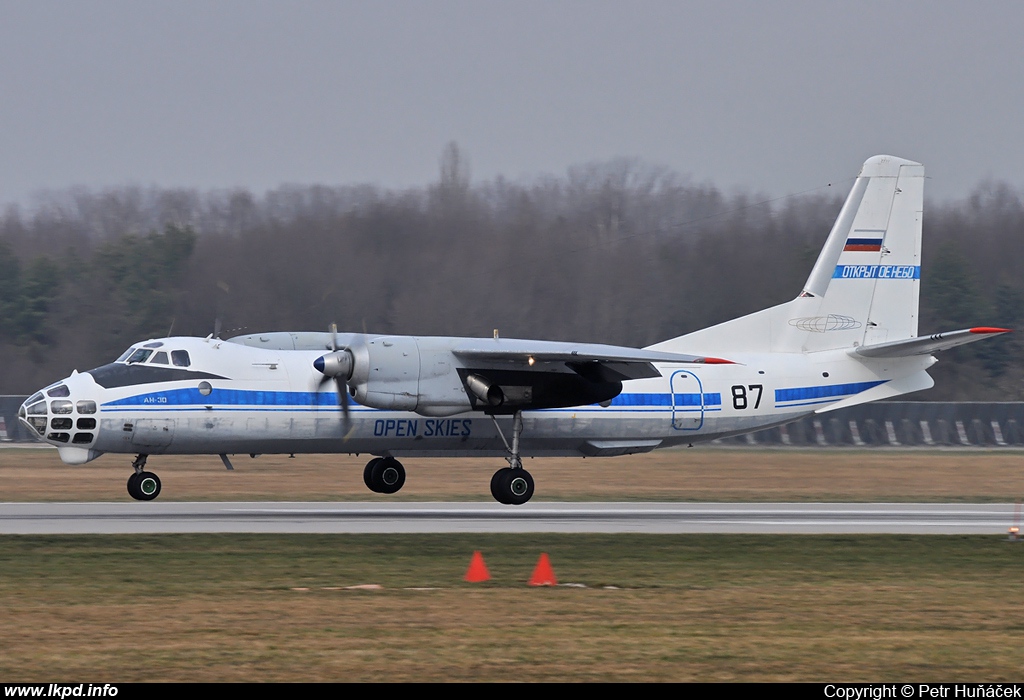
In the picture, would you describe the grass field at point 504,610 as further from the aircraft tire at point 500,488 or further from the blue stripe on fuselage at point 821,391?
the blue stripe on fuselage at point 821,391

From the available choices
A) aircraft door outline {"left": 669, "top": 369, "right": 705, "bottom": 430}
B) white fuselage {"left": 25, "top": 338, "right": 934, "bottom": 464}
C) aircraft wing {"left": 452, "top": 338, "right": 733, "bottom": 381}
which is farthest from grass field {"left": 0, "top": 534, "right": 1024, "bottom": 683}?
aircraft door outline {"left": 669, "top": 369, "right": 705, "bottom": 430}

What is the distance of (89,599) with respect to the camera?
1177cm

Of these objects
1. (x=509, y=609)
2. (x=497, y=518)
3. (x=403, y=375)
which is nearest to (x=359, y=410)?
(x=403, y=375)

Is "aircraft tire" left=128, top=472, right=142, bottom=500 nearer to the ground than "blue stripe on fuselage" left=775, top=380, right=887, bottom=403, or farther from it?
nearer to the ground

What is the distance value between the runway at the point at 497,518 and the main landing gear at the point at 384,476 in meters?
0.66

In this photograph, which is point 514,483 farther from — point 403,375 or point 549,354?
point 403,375

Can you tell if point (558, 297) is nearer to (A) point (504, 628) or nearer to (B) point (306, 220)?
(B) point (306, 220)

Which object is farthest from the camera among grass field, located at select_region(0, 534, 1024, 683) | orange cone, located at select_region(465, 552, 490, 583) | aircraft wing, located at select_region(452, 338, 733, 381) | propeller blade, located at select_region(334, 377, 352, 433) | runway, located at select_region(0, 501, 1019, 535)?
propeller blade, located at select_region(334, 377, 352, 433)

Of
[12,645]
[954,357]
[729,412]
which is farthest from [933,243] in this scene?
[12,645]

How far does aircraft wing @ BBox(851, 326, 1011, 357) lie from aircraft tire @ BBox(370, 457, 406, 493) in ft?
31.4

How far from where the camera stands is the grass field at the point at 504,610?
893cm

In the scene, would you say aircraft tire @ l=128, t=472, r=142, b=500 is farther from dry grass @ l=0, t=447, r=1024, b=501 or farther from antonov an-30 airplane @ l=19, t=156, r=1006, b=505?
dry grass @ l=0, t=447, r=1024, b=501

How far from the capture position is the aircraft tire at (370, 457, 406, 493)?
23672 millimetres

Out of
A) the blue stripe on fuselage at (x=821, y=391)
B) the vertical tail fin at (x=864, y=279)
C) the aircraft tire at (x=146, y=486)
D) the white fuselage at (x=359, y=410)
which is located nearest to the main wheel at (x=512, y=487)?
the white fuselage at (x=359, y=410)
